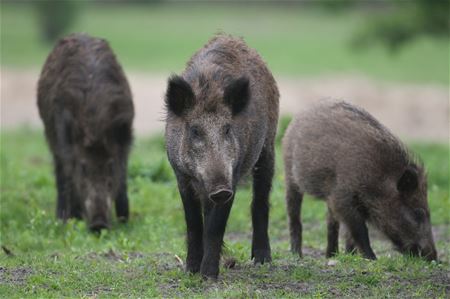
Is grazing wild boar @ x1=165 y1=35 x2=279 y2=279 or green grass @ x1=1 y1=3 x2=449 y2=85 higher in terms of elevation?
grazing wild boar @ x1=165 y1=35 x2=279 y2=279

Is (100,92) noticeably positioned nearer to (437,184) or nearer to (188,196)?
(188,196)

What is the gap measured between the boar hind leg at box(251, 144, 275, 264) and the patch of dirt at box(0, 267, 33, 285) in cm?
210

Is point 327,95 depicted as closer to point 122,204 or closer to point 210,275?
point 122,204

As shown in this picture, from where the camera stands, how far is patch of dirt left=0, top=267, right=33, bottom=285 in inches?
313

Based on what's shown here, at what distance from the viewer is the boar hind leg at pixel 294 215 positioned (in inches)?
412

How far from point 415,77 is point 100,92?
3168cm

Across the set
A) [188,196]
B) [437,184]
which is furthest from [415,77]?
[188,196]

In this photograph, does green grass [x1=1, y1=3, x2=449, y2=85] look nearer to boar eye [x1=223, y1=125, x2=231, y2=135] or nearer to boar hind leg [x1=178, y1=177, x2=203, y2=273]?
boar hind leg [x1=178, y1=177, x2=203, y2=273]

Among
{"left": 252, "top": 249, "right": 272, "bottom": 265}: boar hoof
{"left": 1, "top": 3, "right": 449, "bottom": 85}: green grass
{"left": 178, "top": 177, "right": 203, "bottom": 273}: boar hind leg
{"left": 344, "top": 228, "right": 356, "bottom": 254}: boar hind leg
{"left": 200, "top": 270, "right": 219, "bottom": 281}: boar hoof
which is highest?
{"left": 178, "top": 177, "right": 203, "bottom": 273}: boar hind leg

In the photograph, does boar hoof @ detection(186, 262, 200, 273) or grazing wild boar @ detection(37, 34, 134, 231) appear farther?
grazing wild boar @ detection(37, 34, 134, 231)

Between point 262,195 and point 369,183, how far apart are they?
1184 mm

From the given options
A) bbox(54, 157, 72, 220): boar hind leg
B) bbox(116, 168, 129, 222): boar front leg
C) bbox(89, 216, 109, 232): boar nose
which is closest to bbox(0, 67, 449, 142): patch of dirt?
bbox(54, 157, 72, 220): boar hind leg

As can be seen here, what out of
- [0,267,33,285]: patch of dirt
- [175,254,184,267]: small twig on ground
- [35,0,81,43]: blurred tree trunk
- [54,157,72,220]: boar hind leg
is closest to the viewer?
[0,267,33,285]: patch of dirt

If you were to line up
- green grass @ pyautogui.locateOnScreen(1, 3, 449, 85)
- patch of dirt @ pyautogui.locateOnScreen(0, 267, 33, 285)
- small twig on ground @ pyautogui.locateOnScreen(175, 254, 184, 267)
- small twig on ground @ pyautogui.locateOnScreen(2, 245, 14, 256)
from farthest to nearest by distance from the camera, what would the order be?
green grass @ pyautogui.locateOnScreen(1, 3, 449, 85) → small twig on ground @ pyautogui.locateOnScreen(2, 245, 14, 256) → small twig on ground @ pyautogui.locateOnScreen(175, 254, 184, 267) → patch of dirt @ pyautogui.locateOnScreen(0, 267, 33, 285)
